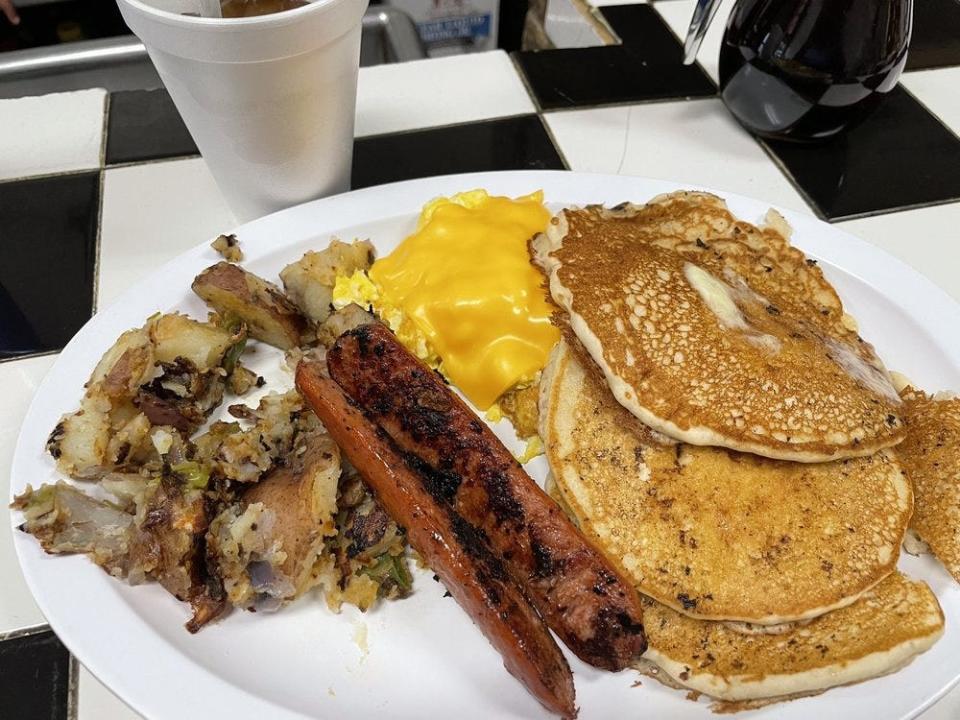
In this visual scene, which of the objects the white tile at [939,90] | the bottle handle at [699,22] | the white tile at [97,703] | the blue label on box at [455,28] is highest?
the bottle handle at [699,22]

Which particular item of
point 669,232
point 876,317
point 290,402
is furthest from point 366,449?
point 876,317

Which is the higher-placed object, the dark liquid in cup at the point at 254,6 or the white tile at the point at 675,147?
the dark liquid in cup at the point at 254,6

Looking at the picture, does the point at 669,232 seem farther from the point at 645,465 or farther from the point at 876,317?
the point at 645,465

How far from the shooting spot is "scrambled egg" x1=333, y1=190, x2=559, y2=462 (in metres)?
1.61

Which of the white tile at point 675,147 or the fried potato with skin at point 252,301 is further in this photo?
the white tile at point 675,147

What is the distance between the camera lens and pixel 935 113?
8.05 feet

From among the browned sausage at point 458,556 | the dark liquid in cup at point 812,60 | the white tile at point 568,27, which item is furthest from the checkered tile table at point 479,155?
the browned sausage at point 458,556

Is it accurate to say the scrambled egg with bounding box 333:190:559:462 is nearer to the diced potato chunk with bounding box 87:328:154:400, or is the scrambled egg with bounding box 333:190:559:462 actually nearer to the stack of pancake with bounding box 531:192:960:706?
the stack of pancake with bounding box 531:192:960:706

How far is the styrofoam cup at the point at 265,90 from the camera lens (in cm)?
144

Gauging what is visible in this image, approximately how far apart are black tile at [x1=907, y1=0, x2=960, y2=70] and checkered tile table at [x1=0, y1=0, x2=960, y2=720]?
0.01 meters

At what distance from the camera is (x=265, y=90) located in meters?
1.56

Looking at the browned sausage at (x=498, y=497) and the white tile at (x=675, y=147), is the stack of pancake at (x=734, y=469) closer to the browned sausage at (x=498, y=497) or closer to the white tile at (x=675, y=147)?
the browned sausage at (x=498, y=497)

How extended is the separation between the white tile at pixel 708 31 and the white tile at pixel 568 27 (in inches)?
10.4

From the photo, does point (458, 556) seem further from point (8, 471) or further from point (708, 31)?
point (708, 31)
